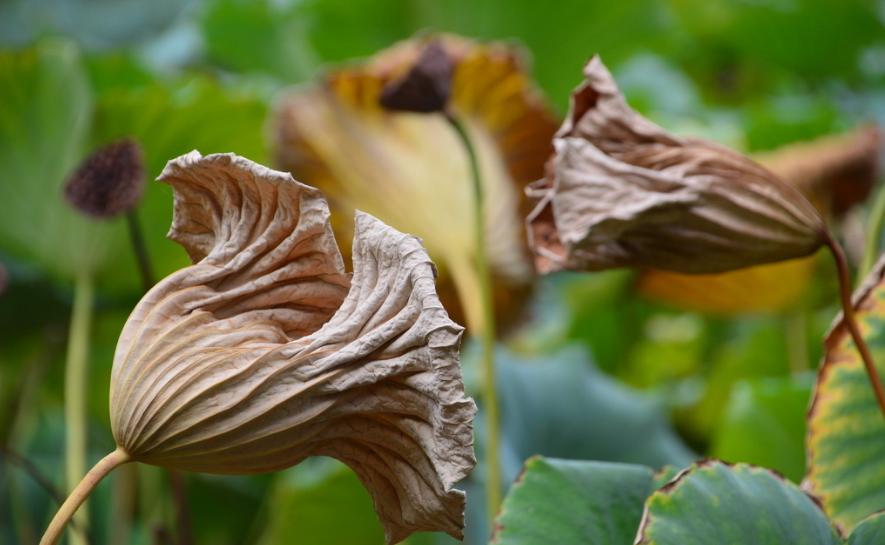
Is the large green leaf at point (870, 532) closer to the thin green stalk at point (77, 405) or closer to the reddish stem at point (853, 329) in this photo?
the reddish stem at point (853, 329)

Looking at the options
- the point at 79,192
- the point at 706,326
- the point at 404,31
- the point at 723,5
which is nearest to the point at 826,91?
the point at 723,5

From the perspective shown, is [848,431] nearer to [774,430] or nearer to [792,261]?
[774,430]

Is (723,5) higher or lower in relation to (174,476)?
higher

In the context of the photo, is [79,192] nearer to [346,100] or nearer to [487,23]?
[346,100]

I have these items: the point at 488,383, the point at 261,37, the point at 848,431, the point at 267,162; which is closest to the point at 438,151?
the point at 267,162

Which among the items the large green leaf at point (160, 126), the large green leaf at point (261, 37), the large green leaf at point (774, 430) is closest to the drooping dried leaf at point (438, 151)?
the large green leaf at point (160, 126)

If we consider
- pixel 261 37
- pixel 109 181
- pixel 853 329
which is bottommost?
pixel 853 329

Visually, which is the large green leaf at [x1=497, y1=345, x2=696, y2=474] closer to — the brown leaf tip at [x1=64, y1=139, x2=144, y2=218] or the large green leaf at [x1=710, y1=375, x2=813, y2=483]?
the large green leaf at [x1=710, y1=375, x2=813, y2=483]
